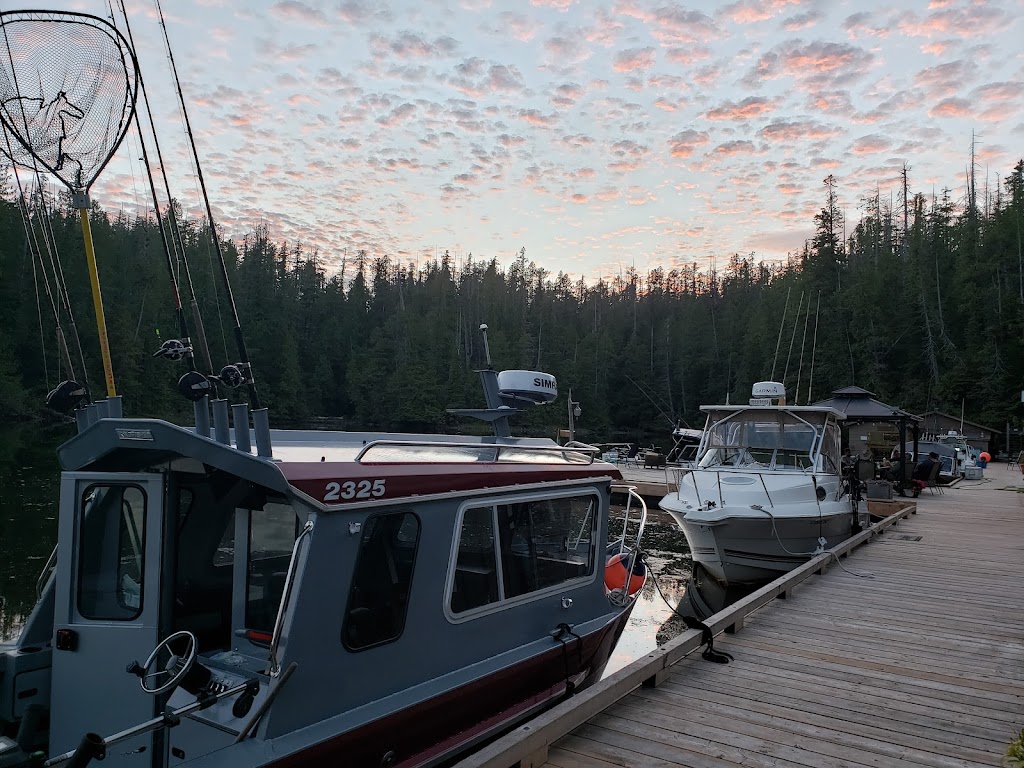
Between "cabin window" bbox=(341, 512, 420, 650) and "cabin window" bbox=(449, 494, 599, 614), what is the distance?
0.46 meters

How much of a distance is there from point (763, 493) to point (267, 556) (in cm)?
945

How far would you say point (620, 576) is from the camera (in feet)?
25.4

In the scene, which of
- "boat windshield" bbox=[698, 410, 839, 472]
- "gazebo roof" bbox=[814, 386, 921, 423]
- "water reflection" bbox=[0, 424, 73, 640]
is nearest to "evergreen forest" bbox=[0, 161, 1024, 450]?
"water reflection" bbox=[0, 424, 73, 640]

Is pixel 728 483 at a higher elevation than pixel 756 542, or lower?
higher

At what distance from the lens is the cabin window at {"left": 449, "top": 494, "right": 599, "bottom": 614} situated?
5.24m

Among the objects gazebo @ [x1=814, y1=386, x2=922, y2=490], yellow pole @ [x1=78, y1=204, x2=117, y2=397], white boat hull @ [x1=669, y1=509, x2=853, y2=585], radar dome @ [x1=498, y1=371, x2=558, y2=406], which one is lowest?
white boat hull @ [x1=669, y1=509, x2=853, y2=585]

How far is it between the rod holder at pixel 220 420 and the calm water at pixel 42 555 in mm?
7528

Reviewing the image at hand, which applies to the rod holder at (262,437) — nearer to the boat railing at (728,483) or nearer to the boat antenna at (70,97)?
the boat antenna at (70,97)

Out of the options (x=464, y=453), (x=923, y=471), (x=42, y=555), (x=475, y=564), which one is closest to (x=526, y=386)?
(x=464, y=453)

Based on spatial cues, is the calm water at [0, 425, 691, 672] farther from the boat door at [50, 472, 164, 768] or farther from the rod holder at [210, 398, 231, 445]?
the rod holder at [210, 398, 231, 445]

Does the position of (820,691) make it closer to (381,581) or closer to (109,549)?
(381,581)

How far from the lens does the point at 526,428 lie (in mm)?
64188

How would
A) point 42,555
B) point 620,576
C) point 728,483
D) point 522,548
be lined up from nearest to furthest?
point 522,548
point 620,576
point 728,483
point 42,555

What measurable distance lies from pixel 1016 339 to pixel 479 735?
55396mm
